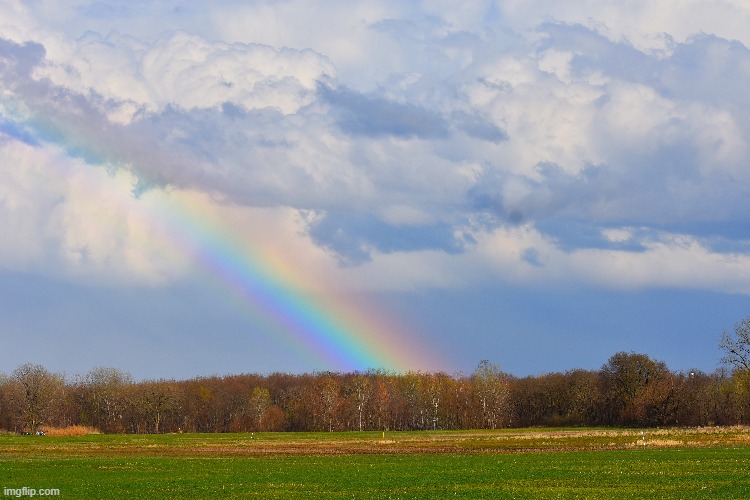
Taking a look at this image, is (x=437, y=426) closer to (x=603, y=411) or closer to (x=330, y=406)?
(x=330, y=406)

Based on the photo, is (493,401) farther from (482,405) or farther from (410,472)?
(410,472)

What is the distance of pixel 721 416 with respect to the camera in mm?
159625

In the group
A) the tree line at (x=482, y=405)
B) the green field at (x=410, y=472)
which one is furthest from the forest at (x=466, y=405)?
the green field at (x=410, y=472)

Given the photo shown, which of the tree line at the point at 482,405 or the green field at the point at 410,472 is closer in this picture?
the green field at the point at 410,472

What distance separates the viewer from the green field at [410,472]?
41844 millimetres

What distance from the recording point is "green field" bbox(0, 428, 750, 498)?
41.8 m

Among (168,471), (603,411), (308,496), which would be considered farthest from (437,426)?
(308,496)

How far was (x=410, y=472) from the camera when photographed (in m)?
55.3

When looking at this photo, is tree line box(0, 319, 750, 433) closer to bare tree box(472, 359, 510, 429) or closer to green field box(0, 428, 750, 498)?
bare tree box(472, 359, 510, 429)

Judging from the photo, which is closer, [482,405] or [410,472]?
[410,472]

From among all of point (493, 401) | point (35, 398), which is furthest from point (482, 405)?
point (35, 398)

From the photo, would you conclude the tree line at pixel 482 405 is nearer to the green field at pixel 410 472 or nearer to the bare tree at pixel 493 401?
the bare tree at pixel 493 401

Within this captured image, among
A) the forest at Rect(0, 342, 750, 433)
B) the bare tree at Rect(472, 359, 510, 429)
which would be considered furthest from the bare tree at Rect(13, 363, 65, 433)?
the bare tree at Rect(472, 359, 510, 429)

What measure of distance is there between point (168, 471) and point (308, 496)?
22.2m
